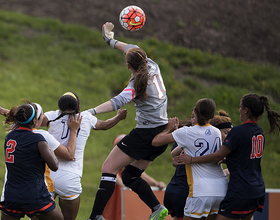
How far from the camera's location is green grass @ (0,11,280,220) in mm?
12531

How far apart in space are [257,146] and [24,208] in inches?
99.6

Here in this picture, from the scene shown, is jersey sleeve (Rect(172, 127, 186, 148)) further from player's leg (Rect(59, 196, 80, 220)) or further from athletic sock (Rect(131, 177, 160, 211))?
player's leg (Rect(59, 196, 80, 220))

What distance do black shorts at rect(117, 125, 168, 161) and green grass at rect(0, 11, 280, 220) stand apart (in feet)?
22.2

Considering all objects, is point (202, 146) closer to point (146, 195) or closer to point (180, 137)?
point (180, 137)

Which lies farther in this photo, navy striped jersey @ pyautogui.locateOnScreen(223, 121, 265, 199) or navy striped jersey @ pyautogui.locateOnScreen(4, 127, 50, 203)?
navy striped jersey @ pyautogui.locateOnScreen(223, 121, 265, 199)

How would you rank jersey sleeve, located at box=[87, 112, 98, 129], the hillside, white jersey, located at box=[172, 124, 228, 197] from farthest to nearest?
1. the hillside
2. jersey sleeve, located at box=[87, 112, 98, 129]
3. white jersey, located at box=[172, 124, 228, 197]

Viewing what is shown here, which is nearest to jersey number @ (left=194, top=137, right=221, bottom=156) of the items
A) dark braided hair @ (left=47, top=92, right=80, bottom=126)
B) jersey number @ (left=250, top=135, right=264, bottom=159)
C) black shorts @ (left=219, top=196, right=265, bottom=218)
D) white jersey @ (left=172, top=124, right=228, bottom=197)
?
white jersey @ (left=172, top=124, right=228, bottom=197)

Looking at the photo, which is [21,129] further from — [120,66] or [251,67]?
[251,67]

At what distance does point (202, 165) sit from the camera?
396cm

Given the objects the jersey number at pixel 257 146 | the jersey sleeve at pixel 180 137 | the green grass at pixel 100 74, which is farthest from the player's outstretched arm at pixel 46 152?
the green grass at pixel 100 74

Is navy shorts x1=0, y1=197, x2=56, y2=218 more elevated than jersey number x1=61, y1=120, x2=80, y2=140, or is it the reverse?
jersey number x1=61, y1=120, x2=80, y2=140

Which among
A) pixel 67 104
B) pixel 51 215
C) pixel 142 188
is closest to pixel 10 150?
pixel 51 215

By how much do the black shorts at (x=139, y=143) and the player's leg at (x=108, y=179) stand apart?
0.07 meters

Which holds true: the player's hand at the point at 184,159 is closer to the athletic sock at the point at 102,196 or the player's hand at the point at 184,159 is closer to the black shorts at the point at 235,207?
the black shorts at the point at 235,207
